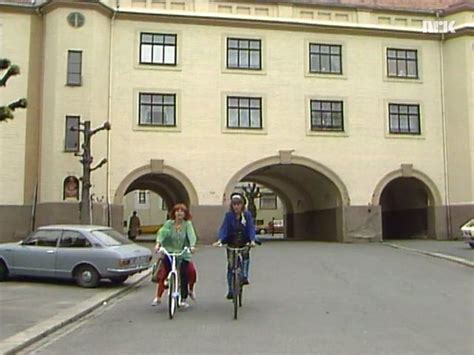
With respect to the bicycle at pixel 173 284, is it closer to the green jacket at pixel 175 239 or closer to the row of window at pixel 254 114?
the green jacket at pixel 175 239

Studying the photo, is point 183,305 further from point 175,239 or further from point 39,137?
point 39,137

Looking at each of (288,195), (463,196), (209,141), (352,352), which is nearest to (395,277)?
(352,352)

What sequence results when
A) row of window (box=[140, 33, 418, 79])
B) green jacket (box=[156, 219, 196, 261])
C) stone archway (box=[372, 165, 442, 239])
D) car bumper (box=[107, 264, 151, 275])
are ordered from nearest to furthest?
green jacket (box=[156, 219, 196, 261]) < car bumper (box=[107, 264, 151, 275]) < row of window (box=[140, 33, 418, 79]) < stone archway (box=[372, 165, 442, 239])

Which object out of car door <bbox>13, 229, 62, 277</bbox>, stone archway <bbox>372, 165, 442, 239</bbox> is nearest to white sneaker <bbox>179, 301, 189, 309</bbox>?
car door <bbox>13, 229, 62, 277</bbox>

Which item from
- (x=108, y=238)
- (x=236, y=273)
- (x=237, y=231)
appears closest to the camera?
(x=236, y=273)

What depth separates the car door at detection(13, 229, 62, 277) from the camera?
46.9 feet

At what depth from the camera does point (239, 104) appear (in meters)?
29.9

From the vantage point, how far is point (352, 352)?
7.25 m

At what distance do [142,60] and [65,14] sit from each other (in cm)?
382

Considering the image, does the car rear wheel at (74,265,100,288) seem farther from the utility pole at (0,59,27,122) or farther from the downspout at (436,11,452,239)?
the downspout at (436,11,452,239)

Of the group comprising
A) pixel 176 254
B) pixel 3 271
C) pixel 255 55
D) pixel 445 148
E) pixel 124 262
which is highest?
pixel 255 55

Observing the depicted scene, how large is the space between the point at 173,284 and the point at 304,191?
89.1ft

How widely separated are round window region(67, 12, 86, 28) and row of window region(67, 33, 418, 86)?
3.86ft

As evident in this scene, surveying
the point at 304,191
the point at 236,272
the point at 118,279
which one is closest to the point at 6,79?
the point at 236,272
